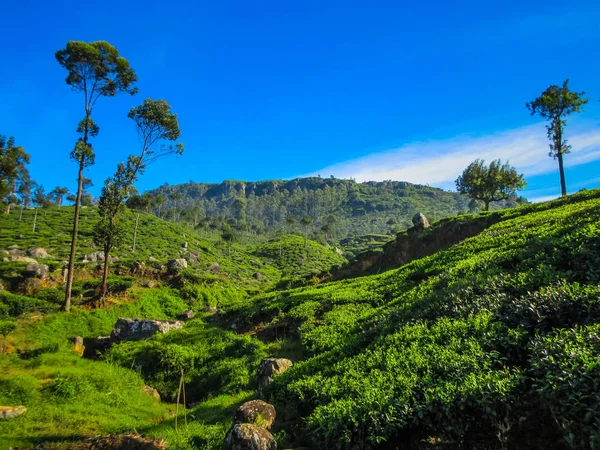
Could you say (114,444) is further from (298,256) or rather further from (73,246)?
(298,256)

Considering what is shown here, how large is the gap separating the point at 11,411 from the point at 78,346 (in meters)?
10.1

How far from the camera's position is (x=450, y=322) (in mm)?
10242

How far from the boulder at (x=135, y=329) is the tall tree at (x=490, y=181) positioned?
5005cm

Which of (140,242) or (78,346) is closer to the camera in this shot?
(78,346)

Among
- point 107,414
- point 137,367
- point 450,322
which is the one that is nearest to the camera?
point 450,322

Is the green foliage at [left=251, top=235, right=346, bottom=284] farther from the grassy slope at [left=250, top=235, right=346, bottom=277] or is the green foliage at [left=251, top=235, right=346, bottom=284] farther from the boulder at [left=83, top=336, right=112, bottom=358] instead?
the boulder at [left=83, top=336, right=112, bottom=358]

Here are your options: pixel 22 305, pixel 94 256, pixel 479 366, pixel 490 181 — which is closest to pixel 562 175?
pixel 490 181

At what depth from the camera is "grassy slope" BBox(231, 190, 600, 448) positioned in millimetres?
5977

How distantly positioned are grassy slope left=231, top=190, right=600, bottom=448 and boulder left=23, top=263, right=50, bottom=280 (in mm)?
32001

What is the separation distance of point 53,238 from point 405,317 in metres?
78.1

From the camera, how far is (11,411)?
10.7m

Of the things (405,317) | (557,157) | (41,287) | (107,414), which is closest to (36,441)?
(107,414)

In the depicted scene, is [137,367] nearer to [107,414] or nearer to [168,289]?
[107,414]

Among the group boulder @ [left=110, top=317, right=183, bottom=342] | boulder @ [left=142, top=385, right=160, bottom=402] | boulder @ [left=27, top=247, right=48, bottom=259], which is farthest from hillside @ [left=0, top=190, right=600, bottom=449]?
boulder @ [left=27, top=247, right=48, bottom=259]
